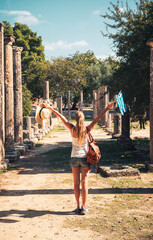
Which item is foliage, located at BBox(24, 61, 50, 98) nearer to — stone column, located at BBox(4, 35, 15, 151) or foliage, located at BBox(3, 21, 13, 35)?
foliage, located at BBox(3, 21, 13, 35)

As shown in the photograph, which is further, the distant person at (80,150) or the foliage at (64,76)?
the foliage at (64,76)

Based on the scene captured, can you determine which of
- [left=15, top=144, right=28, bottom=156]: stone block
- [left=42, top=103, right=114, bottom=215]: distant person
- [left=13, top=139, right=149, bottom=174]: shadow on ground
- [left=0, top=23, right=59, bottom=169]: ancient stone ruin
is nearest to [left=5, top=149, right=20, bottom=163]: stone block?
[left=0, top=23, right=59, bottom=169]: ancient stone ruin

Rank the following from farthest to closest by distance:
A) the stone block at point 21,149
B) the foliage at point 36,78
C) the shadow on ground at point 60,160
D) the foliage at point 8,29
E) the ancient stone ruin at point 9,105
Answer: the foliage at point 8,29 < the foliage at point 36,78 < the stone block at point 21,149 < the shadow on ground at point 60,160 < the ancient stone ruin at point 9,105

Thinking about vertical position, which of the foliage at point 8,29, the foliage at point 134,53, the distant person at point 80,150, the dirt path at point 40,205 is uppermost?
the foliage at point 8,29

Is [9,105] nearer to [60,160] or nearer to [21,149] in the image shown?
[21,149]

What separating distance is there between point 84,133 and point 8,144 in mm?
6970

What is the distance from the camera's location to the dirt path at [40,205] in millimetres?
4598

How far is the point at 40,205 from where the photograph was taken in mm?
5996

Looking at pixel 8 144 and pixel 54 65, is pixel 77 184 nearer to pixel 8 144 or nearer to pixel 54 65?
pixel 8 144

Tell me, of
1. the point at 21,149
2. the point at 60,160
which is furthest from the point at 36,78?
the point at 60,160

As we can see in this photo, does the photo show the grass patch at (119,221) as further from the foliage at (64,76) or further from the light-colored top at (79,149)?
the foliage at (64,76)

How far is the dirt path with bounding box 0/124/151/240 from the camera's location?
15.1 ft

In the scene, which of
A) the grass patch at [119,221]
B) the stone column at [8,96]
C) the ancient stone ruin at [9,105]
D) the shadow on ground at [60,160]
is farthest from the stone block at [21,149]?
the grass patch at [119,221]

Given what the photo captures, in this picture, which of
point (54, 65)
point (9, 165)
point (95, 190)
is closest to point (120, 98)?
point (95, 190)
